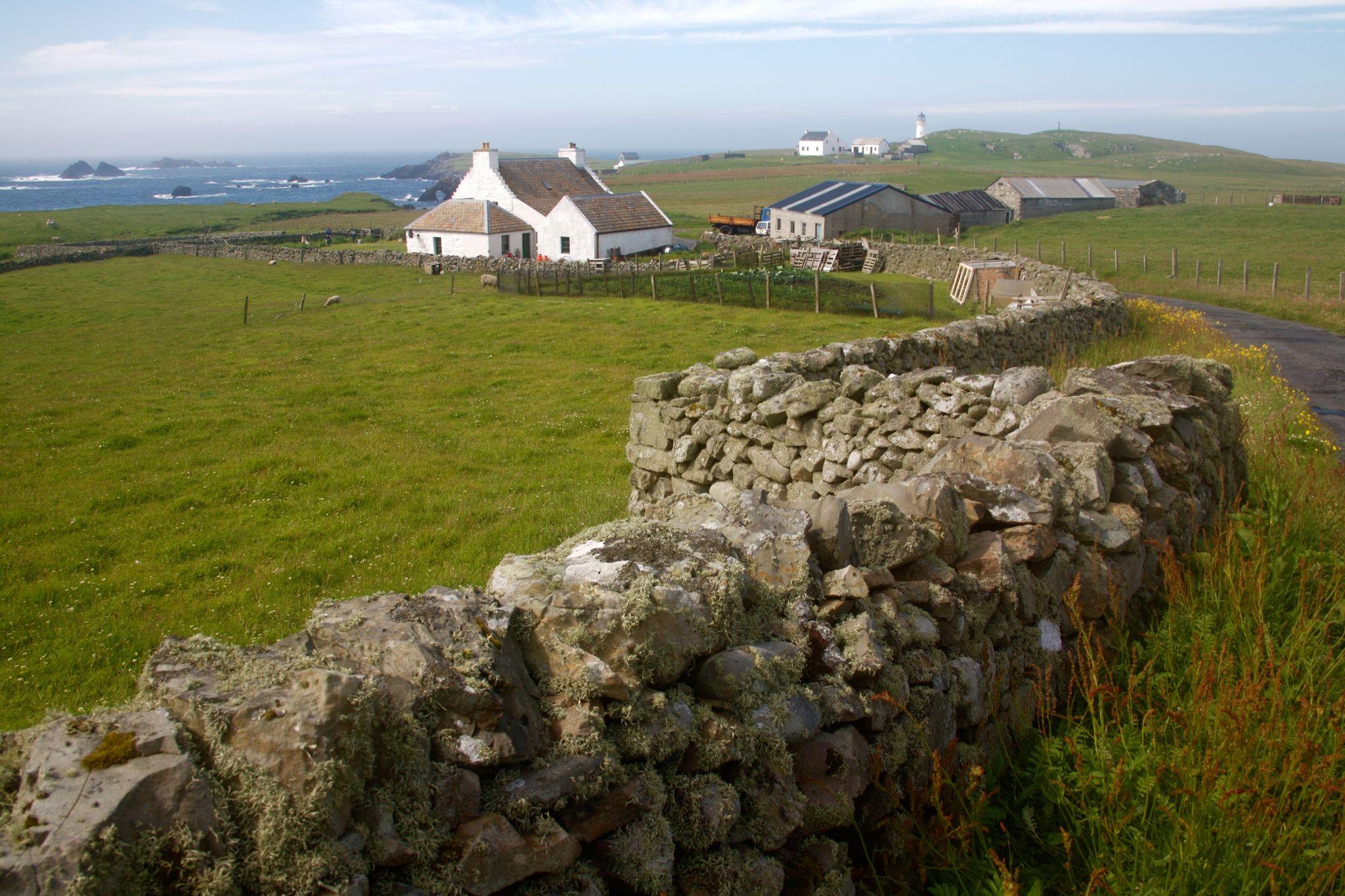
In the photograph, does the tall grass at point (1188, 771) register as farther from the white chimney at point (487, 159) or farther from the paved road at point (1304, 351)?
the white chimney at point (487, 159)

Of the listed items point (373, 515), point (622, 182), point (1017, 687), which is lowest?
point (373, 515)

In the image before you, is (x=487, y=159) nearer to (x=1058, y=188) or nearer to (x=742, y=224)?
(x=742, y=224)

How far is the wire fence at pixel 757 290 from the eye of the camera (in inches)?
1244

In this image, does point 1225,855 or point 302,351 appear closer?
point 1225,855

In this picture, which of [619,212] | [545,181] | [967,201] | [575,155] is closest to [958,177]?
[967,201]

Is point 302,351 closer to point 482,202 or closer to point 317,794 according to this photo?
point 317,794

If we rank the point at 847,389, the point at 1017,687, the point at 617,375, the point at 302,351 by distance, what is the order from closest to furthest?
the point at 1017,687, the point at 847,389, the point at 617,375, the point at 302,351

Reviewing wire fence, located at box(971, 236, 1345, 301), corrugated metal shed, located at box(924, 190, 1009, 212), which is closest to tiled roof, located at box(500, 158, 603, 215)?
corrugated metal shed, located at box(924, 190, 1009, 212)

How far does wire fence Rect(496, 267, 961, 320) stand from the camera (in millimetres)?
31609

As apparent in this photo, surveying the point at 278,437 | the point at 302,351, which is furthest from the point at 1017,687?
the point at 302,351

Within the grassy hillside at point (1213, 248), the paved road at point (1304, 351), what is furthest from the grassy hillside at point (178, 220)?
the paved road at point (1304, 351)

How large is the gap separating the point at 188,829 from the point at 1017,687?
171 inches

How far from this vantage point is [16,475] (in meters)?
14.0

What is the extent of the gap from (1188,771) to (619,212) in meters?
55.4
